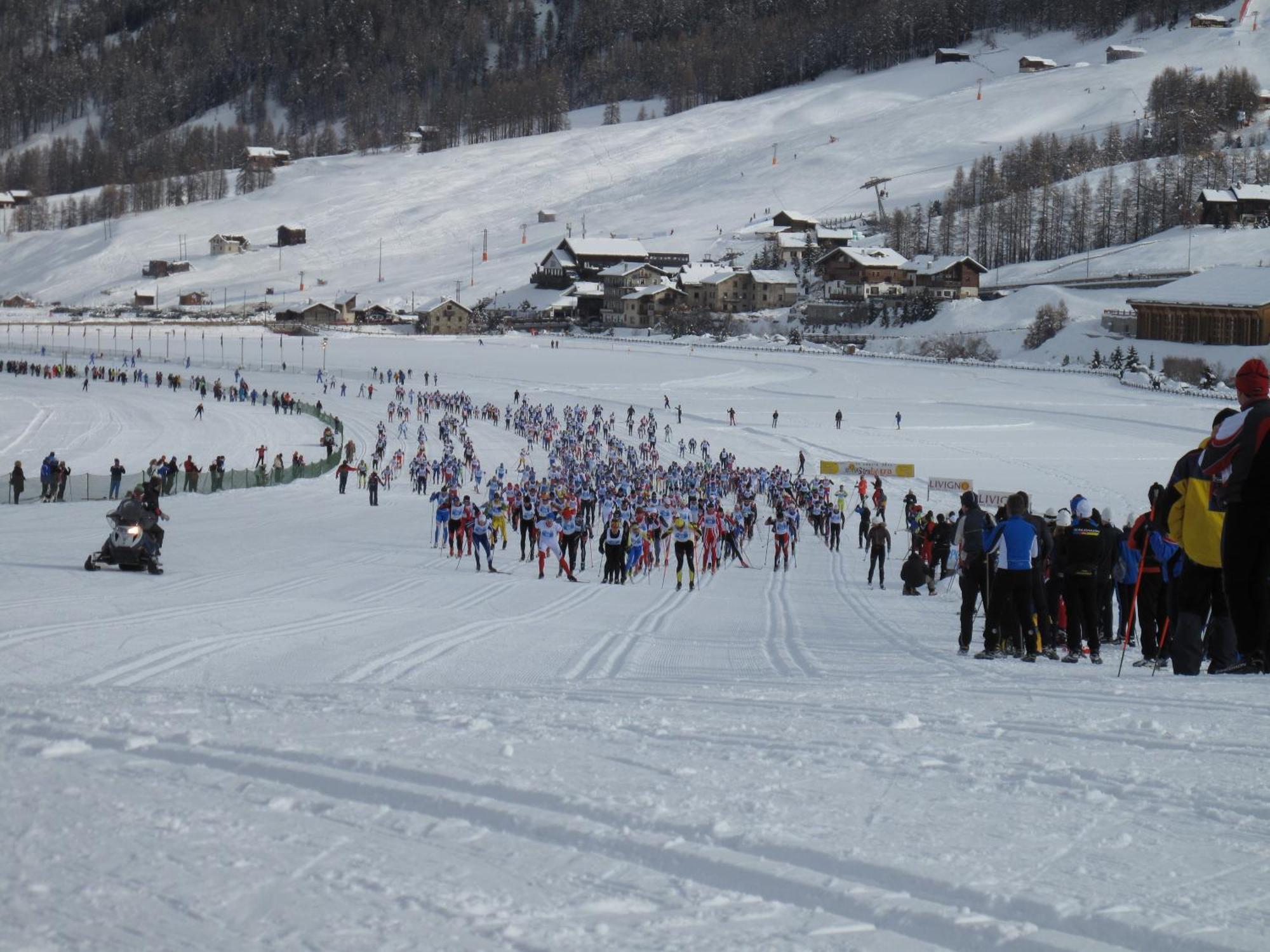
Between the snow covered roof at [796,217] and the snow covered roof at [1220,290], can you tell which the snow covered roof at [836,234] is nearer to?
the snow covered roof at [796,217]

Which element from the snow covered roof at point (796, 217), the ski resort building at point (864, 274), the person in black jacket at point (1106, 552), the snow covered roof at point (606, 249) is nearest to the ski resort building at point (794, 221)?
the snow covered roof at point (796, 217)

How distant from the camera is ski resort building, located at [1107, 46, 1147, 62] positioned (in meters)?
136

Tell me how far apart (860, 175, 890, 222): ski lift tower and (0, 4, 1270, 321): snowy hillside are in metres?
1.13

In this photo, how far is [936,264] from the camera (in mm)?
82812

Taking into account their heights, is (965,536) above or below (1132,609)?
above

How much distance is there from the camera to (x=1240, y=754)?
4.51 metres

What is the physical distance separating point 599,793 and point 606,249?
100378mm

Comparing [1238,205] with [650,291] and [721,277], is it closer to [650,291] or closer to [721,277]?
[721,277]

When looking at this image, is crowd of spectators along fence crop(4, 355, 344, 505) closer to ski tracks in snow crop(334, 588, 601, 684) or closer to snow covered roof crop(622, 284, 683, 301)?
ski tracks in snow crop(334, 588, 601, 684)

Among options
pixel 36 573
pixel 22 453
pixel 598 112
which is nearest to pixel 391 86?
pixel 598 112

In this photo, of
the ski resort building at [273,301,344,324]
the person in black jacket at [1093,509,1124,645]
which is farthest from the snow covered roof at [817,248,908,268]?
the person in black jacket at [1093,509,1124,645]

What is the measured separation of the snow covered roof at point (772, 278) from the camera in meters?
92.4

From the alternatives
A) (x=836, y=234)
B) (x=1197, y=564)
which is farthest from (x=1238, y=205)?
(x=1197, y=564)

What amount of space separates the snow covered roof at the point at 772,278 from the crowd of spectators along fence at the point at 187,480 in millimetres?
62872
